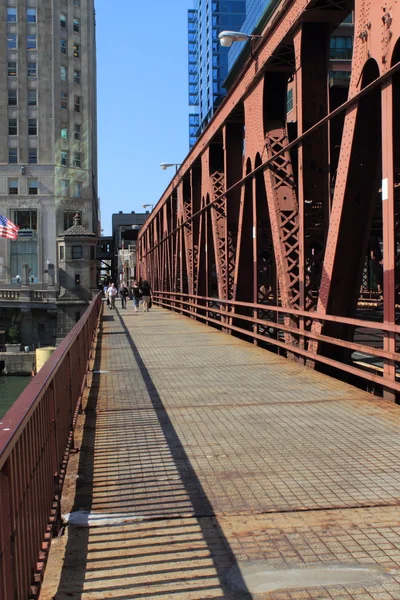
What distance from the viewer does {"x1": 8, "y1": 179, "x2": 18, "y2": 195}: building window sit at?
7704 centimetres

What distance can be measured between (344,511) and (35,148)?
259 ft

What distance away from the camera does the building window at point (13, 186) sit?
77.0 meters

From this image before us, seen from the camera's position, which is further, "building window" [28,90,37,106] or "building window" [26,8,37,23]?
"building window" [28,90,37,106]

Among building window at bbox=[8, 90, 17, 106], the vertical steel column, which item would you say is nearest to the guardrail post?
the vertical steel column

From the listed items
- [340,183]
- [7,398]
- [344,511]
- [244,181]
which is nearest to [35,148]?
[7,398]

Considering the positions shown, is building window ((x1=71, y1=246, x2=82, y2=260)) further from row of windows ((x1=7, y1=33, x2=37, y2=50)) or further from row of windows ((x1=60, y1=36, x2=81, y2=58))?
row of windows ((x1=60, y1=36, x2=81, y2=58))

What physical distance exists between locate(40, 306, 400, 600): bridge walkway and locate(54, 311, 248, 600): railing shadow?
0.04 feet

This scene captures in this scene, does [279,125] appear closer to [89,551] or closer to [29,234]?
[89,551]

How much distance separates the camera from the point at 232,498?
4.76 metres

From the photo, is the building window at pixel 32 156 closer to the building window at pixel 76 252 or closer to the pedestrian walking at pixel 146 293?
the building window at pixel 76 252

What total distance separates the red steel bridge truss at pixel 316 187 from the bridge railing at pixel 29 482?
175 inches

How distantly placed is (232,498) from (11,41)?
82.5m

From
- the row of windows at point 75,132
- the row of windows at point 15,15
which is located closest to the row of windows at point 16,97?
the row of windows at point 75,132

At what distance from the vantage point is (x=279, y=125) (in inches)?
525
